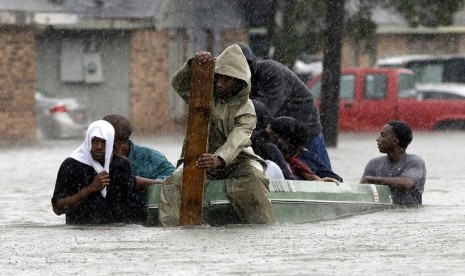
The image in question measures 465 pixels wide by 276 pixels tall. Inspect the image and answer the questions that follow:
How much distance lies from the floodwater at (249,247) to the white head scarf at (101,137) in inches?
19.4

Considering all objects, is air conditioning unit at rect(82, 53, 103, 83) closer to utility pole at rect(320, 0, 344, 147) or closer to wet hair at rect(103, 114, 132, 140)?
utility pole at rect(320, 0, 344, 147)

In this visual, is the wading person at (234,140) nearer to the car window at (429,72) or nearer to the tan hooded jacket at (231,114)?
the tan hooded jacket at (231,114)

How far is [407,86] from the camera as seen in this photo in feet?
113

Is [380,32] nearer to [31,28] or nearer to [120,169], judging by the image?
[31,28]

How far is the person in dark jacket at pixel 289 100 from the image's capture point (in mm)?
13906

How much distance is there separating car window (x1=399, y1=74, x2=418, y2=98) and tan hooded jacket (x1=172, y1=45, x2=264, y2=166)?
21961mm

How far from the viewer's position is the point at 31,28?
3306 cm

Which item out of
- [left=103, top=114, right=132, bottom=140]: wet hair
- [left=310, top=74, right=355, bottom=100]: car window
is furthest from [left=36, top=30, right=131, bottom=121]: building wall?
[left=103, top=114, right=132, bottom=140]: wet hair

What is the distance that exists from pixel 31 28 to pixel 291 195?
68.4 ft

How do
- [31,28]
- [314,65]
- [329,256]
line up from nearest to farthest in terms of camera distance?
[329,256]
[31,28]
[314,65]

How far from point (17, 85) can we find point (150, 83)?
5.48m

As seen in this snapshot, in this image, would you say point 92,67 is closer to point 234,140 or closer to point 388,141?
point 388,141

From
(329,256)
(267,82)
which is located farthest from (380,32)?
(329,256)

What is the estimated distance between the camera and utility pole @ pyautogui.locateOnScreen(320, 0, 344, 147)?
1128 inches
